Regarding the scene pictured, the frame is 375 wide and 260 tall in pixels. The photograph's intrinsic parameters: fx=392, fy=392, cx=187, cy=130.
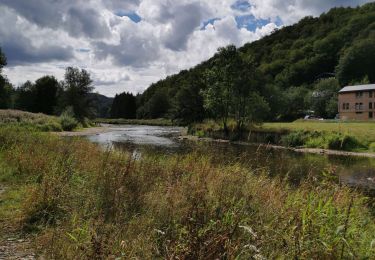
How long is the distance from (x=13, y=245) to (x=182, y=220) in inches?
103

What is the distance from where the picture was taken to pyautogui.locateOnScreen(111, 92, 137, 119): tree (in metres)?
192

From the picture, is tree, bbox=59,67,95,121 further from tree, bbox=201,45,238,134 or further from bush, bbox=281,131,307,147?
bush, bbox=281,131,307,147

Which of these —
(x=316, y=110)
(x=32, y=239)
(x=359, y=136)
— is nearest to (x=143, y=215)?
(x=32, y=239)

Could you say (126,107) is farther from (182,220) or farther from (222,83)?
(182,220)

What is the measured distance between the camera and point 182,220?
20.6 ft

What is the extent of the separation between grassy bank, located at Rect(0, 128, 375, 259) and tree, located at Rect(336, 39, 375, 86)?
14048 cm

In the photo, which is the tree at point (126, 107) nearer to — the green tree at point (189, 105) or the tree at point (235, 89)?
the green tree at point (189, 105)

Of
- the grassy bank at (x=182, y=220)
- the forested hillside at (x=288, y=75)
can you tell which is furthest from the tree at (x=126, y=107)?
the grassy bank at (x=182, y=220)

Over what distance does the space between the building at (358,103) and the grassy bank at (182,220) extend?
90.7m

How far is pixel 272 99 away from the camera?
314ft

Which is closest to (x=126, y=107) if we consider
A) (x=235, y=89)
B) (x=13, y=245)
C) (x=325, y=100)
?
(x=325, y=100)

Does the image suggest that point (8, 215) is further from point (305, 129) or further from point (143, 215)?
point (305, 129)

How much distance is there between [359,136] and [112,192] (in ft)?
142

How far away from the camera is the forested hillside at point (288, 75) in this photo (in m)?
62.2
